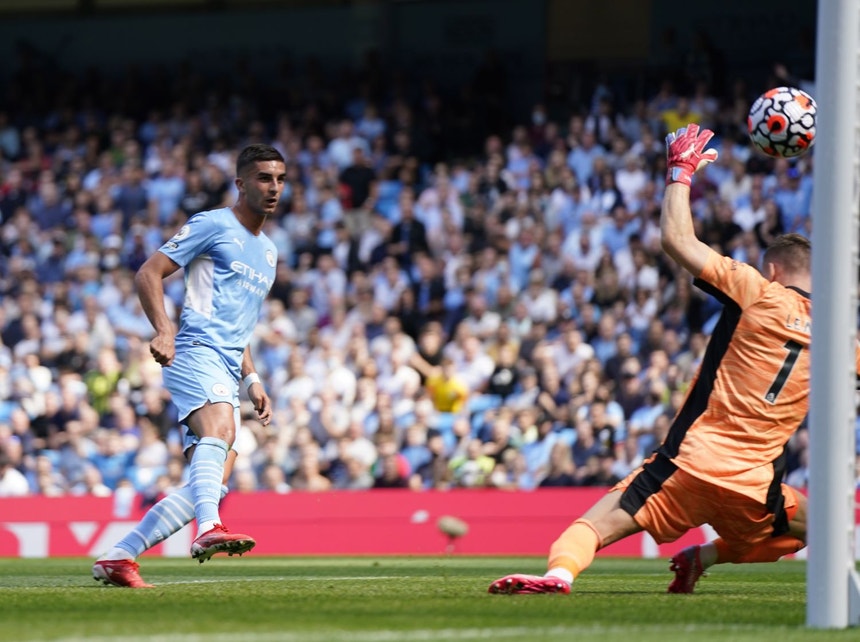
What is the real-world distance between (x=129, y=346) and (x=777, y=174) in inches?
315

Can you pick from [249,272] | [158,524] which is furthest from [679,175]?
[158,524]

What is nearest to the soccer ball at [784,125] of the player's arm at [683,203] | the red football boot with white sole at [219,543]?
the player's arm at [683,203]

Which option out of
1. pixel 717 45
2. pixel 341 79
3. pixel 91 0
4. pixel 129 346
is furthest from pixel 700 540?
pixel 91 0

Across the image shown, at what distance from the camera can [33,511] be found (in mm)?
16812

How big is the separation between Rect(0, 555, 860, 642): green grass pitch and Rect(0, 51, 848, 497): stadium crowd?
690 centimetres

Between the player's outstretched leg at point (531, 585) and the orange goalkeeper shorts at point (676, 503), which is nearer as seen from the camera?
the player's outstretched leg at point (531, 585)

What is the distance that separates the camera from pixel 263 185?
884 centimetres

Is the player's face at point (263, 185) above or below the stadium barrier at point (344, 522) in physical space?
above

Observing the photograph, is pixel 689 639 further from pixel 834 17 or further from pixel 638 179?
pixel 638 179

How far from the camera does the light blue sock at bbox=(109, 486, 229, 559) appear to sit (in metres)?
8.55

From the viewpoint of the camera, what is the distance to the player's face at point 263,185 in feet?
29.0

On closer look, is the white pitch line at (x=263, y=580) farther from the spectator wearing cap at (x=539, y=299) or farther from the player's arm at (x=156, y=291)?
the spectator wearing cap at (x=539, y=299)

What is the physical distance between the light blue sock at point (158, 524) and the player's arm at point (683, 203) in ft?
8.96

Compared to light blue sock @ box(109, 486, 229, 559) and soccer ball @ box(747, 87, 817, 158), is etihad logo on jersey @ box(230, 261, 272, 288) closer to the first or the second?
light blue sock @ box(109, 486, 229, 559)
